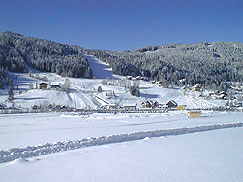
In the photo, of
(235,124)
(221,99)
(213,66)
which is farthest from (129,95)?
(213,66)

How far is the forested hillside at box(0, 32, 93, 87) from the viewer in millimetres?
112750

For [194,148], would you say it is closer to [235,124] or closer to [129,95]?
[235,124]

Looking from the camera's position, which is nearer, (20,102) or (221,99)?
(20,102)

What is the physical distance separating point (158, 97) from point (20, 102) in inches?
1831

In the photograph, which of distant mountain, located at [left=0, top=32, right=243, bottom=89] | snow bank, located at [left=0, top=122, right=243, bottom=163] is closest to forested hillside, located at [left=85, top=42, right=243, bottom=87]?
distant mountain, located at [left=0, top=32, right=243, bottom=89]

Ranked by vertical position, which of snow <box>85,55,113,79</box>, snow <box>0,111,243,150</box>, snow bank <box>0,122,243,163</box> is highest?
snow <box>85,55,113,79</box>

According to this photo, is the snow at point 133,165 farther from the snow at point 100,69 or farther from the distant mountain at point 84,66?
the snow at point 100,69

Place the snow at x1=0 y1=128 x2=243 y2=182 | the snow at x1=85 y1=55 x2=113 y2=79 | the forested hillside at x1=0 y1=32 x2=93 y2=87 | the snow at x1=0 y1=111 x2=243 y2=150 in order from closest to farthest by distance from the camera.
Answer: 1. the snow at x1=0 y1=128 x2=243 y2=182
2. the snow at x1=0 y1=111 x2=243 y2=150
3. the forested hillside at x1=0 y1=32 x2=93 y2=87
4. the snow at x1=85 y1=55 x2=113 y2=79

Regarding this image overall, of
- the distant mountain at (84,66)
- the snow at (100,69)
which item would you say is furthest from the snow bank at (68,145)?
the snow at (100,69)

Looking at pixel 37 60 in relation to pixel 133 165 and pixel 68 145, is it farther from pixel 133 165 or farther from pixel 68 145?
pixel 133 165

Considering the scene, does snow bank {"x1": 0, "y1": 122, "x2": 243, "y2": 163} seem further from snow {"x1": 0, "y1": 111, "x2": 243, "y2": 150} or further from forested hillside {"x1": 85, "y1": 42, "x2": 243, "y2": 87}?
forested hillside {"x1": 85, "y1": 42, "x2": 243, "y2": 87}

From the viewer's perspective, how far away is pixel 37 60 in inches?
5128

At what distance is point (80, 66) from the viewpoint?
121688 millimetres

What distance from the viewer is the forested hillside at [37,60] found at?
112750 mm
